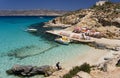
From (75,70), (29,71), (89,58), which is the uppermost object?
(75,70)

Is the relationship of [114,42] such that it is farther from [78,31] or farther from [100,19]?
[100,19]

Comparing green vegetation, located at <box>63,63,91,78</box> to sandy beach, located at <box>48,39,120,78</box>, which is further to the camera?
sandy beach, located at <box>48,39,120,78</box>

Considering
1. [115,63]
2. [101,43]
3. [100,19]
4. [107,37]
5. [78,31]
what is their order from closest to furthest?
1. [115,63]
2. [101,43]
3. [107,37]
4. [78,31]
5. [100,19]

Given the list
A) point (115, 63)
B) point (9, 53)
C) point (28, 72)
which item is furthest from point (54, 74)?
Answer: point (9, 53)

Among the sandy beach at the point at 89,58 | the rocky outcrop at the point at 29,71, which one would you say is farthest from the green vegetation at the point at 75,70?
the rocky outcrop at the point at 29,71

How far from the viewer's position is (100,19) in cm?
5809

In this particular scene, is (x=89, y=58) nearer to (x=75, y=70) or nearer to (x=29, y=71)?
(x=29, y=71)

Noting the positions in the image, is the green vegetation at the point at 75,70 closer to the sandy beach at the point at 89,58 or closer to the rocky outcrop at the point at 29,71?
the sandy beach at the point at 89,58

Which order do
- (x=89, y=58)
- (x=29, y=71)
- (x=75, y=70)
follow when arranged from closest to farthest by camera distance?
(x=75, y=70), (x=29, y=71), (x=89, y=58)

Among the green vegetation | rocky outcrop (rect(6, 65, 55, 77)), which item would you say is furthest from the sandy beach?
the green vegetation

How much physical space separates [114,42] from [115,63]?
57.1ft

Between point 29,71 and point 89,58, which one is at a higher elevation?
point 29,71

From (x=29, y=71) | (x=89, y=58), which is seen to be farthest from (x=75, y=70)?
(x=89, y=58)

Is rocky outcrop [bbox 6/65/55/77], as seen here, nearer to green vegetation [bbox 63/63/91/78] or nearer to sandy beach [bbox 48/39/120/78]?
sandy beach [bbox 48/39/120/78]
